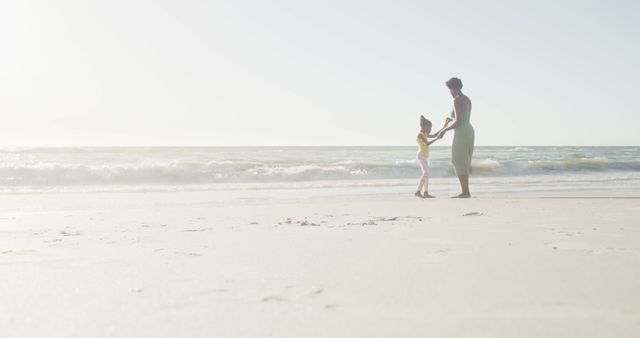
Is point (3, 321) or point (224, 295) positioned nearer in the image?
point (3, 321)

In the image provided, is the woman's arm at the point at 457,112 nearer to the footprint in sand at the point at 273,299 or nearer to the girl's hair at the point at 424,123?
the girl's hair at the point at 424,123

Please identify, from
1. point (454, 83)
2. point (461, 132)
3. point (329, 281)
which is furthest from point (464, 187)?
point (329, 281)

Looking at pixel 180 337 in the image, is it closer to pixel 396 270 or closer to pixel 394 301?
pixel 394 301

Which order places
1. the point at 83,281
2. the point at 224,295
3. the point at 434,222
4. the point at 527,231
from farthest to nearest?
the point at 434,222 < the point at 527,231 < the point at 83,281 < the point at 224,295

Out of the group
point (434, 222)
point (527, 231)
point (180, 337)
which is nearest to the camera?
point (180, 337)

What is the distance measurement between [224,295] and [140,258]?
103cm

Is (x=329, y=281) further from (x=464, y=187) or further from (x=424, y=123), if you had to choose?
(x=424, y=123)

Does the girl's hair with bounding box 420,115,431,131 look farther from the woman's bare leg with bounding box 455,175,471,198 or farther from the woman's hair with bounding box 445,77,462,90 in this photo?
the woman's bare leg with bounding box 455,175,471,198

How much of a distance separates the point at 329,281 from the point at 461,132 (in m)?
6.26

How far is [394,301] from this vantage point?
1.93m

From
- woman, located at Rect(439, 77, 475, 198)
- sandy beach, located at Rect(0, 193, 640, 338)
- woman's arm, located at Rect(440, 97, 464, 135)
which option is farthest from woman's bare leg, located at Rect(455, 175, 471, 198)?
sandy beach, located at Rect(0, 193, 640, 338)

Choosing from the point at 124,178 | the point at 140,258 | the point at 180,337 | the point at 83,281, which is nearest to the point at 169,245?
the point at 140,258

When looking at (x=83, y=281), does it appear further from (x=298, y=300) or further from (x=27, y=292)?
(x=298, y=300)

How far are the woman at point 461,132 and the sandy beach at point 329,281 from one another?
377 cm
